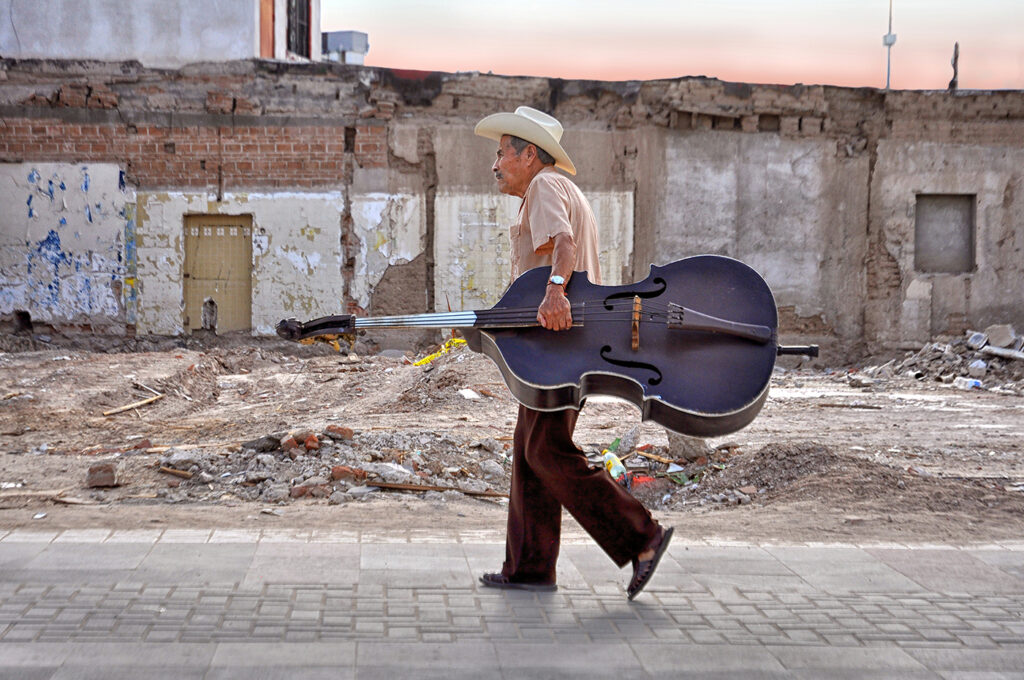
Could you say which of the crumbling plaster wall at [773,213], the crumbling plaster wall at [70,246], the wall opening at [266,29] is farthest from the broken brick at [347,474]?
the wall opening at [266,29]

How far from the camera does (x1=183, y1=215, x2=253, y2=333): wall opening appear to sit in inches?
607

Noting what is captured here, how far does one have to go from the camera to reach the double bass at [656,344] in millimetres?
3275

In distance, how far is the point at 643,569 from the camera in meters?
3.58

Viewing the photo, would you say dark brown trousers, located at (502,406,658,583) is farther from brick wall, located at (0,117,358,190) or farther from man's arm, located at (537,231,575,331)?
brick wall, located at (0,117,358,190)

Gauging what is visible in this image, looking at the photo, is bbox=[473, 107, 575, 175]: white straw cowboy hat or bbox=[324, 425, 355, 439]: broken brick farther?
bbox=[324, 425, 355, 439]: broken brick

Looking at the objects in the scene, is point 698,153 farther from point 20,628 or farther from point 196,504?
point 20,628

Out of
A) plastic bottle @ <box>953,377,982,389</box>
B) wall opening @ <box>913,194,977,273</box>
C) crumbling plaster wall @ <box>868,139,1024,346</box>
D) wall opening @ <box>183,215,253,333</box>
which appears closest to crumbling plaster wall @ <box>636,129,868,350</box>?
crumbling plaster wall @ <box>868,139,1024,346</box>

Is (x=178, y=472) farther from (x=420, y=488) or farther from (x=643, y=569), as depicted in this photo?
(x=643, y=569)

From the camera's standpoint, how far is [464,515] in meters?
5.19

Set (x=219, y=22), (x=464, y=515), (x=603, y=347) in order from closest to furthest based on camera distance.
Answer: (x=603, y=347) < (x=464, y=515) < (x=219, y=22)

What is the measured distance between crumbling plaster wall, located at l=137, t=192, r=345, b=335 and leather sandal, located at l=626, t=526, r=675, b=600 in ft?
40.6

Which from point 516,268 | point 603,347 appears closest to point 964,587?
point 603,347

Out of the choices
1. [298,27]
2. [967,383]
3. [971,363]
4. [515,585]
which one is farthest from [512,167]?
[298,27]

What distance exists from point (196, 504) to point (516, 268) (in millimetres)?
2627
